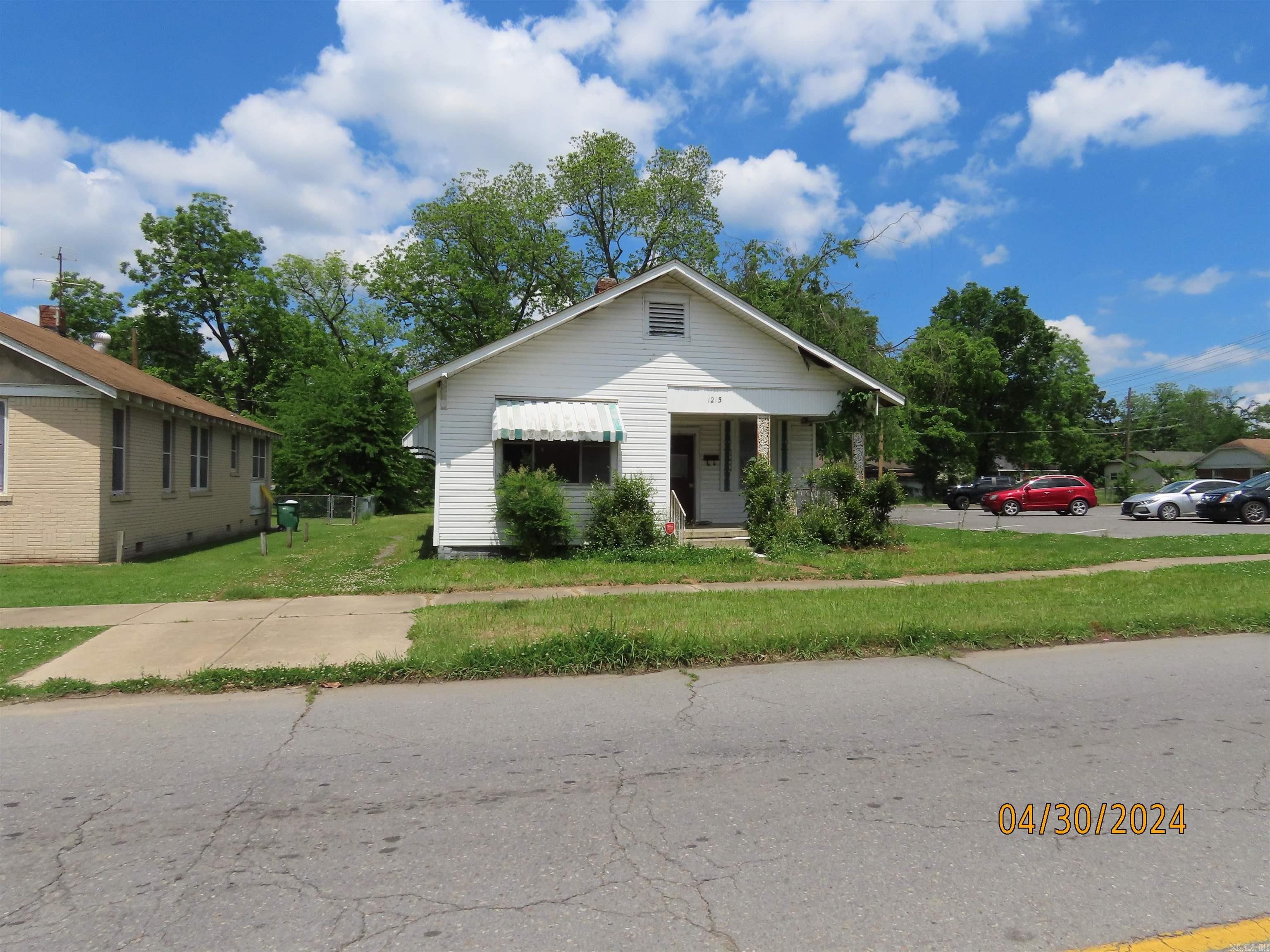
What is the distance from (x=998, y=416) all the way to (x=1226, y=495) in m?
28.1

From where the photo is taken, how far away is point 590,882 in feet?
11.4

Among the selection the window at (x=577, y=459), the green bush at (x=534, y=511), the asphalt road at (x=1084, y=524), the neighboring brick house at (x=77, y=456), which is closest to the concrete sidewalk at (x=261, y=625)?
the green bush at (x=534, y=511)

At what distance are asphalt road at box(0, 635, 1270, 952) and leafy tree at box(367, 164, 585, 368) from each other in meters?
37.7

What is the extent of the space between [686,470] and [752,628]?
10.7m

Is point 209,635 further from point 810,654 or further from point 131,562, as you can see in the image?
point 131,562

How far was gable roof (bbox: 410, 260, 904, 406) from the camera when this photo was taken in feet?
49.6

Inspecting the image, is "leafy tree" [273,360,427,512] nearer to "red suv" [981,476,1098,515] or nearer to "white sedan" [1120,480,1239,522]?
"red suv" [981,476,1098,515]

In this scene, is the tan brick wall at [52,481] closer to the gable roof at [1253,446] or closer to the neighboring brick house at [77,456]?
the neighboring brick house at [77,456]

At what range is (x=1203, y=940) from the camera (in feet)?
10.1

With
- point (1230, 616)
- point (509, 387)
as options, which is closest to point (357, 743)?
point (1230, 616)

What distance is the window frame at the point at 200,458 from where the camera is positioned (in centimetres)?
1920

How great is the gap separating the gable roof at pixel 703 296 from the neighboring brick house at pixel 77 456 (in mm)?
5572
